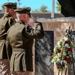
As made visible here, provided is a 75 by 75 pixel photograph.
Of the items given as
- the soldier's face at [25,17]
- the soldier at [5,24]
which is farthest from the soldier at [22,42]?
the soldier at [5,24]

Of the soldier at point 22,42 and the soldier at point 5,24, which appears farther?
the soldier at point 5,24

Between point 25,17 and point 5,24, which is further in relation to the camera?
point 5,24

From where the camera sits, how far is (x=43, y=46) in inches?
349

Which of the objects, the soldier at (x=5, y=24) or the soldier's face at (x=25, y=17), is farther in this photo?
the soldier at (x=5, y=24)

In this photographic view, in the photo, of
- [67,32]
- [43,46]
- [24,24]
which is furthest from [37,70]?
[24,24]

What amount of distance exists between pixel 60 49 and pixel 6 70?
1567 millimetres

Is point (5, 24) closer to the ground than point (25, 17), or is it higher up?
closer to the ground

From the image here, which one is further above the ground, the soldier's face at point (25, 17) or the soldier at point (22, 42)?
the soldier's face at point (25, 17)

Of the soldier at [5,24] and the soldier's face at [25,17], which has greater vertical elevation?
the soldier's face at [25,17]

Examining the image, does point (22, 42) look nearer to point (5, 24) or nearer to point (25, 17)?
point (25, 17)

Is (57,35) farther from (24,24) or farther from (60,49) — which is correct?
(24,24)

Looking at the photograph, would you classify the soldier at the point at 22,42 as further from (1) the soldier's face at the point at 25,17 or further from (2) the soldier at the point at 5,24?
(2) the soldier at the point at 5,24

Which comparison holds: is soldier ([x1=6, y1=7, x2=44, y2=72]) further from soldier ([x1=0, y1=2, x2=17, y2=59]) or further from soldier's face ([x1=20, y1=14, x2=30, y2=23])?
soldier ([x1=0, y1=2, x2=17, y2=59])

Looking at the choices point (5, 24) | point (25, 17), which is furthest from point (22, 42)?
point (5, 24)
